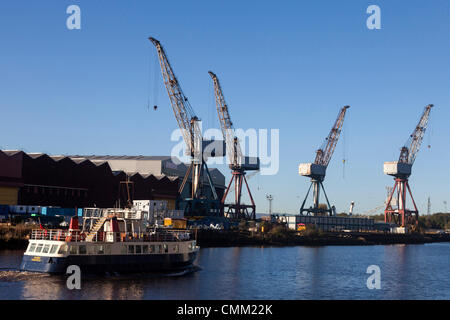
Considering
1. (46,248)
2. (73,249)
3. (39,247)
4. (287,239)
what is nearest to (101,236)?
(73,249)

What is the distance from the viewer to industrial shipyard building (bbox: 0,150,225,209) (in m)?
119

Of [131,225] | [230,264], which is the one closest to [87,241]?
[131,225]

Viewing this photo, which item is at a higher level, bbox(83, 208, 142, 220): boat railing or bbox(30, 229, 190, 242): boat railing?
bbox(83, 208, 142, 220): boat railing

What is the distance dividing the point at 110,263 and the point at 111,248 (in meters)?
1.53

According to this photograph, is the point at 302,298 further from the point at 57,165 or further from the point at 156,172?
the point at 156,172

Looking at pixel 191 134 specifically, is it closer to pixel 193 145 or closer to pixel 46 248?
pixel 193 145

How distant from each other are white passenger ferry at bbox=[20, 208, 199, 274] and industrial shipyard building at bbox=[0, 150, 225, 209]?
40.0m

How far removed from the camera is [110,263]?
A: 58781 millimetres

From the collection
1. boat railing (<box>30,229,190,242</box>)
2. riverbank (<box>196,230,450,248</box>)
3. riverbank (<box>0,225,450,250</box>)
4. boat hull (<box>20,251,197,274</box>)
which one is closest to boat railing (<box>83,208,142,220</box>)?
boat railing (<box>30,229,190,242</box>)

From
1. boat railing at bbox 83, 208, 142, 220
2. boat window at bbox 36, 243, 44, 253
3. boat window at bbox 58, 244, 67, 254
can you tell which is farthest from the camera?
boat railing at bbox 83, 208, 142, 220

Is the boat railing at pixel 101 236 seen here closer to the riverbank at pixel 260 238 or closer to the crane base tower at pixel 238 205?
the riverbank at pixel 260 238

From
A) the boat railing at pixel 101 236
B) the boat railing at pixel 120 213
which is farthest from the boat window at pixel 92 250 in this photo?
the boat railing at pixel 120 213

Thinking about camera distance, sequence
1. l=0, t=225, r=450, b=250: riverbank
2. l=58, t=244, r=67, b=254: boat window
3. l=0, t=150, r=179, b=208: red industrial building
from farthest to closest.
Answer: l=0, t=150, r=179, b=208: red industrial building, l=0, t=225, r=450, b=250: riverbank, l=58, t=244, r=67, b=254: boat window

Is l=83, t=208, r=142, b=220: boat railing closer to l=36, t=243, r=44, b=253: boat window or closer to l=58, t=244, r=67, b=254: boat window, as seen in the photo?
l=58, t=244, r=67, b=254: boat window
